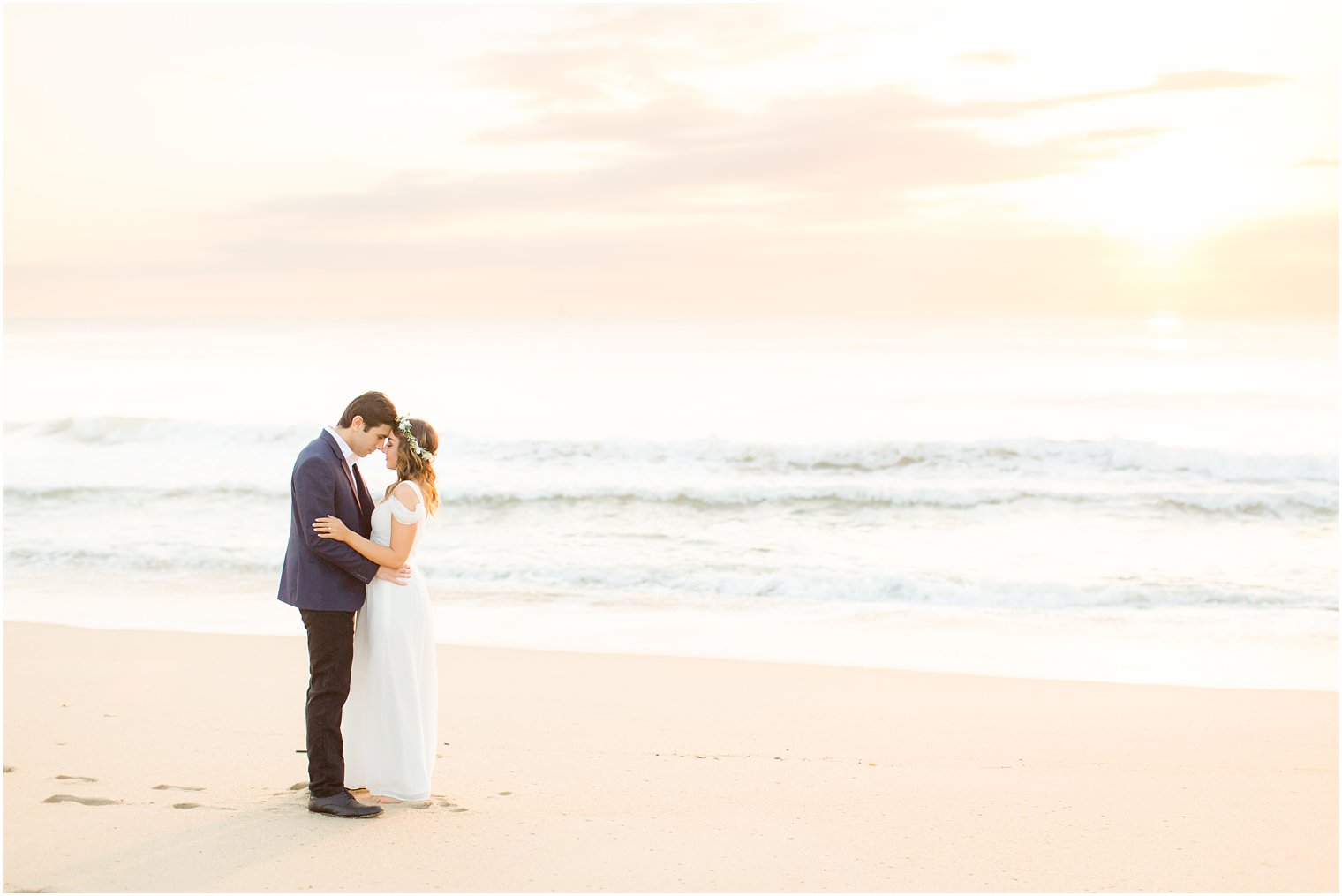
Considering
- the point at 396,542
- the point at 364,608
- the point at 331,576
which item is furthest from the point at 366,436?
the point at 364,608

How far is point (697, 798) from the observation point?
4.99 m

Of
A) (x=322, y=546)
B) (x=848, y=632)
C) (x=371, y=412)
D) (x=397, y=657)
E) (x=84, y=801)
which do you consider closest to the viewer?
(x=322, y=546)

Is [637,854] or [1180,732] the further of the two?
[1180,732]

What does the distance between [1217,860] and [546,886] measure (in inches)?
104

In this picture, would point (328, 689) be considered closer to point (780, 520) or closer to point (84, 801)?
point (84, 801)

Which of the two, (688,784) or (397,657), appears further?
(688,784)

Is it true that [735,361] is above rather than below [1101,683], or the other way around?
above

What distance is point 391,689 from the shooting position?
466 centimetres

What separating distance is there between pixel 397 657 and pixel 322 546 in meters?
0.60

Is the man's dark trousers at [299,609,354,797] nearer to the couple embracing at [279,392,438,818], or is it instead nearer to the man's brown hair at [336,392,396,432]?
the couple embracing at [279,392,438,818]

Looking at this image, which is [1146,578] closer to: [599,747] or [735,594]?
[735,594]

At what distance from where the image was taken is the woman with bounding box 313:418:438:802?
459 cm

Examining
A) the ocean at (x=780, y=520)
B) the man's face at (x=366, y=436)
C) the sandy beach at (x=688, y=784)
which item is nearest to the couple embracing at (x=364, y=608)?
the man's face at (x=366, y=436)

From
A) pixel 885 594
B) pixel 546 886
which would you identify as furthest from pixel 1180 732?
pixel 885 594
